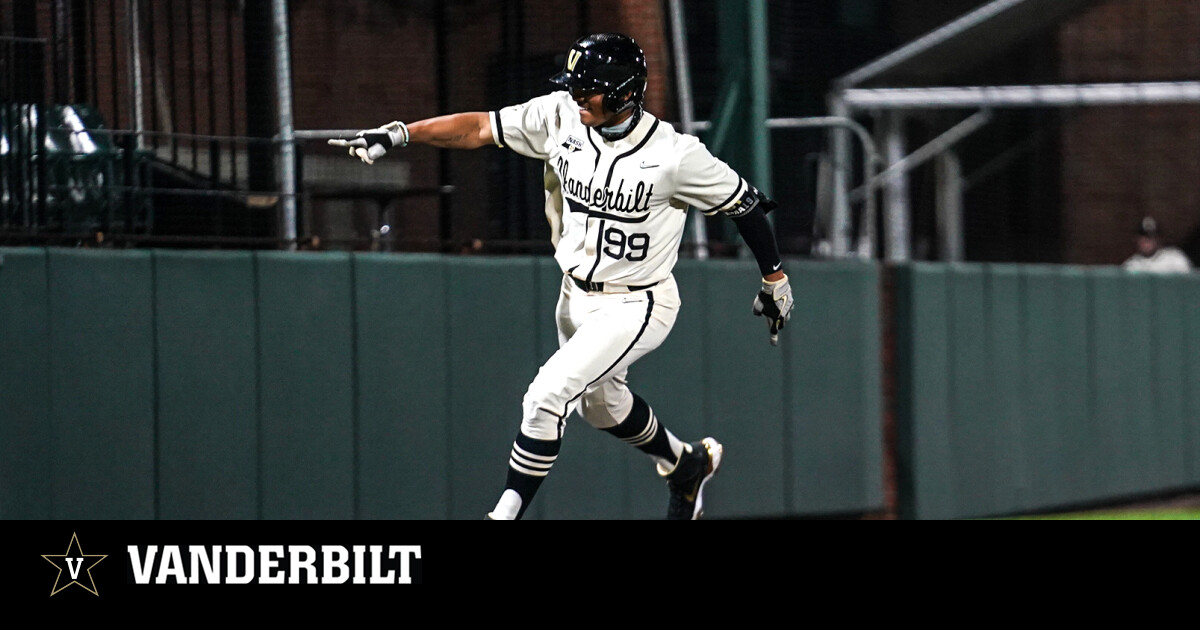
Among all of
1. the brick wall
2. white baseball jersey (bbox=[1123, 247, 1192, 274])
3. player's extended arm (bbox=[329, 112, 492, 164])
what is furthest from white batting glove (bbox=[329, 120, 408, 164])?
white baseball jersey (bbox=[1123, 247, 1192, 274])

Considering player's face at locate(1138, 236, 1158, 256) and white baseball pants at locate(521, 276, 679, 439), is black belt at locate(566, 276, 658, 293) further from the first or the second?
player's face at locate(1138, 236, 1158, 256)

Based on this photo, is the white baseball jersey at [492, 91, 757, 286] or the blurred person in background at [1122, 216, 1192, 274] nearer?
the white baseball jersey at [492, 91, 757, 286]

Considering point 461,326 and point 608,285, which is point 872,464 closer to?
point 461,326

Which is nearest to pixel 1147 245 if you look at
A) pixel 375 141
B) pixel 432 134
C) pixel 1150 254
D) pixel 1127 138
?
pixel 1150 254

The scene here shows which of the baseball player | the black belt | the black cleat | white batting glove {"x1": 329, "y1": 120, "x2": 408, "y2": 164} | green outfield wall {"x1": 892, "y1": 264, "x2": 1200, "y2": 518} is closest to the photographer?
white batting glove {"x1": 329, "y1": 120, "x2": 408, "y2": 164}

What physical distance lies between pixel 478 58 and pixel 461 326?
121 cm

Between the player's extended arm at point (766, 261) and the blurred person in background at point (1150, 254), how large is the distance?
5450 millimetres

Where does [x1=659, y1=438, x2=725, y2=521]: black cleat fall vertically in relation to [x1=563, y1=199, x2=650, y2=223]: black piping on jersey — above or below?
below

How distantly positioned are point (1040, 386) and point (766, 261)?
4.41 m

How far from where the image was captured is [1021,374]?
935 centimetres

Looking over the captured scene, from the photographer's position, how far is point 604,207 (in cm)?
556

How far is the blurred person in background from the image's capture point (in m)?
10.4

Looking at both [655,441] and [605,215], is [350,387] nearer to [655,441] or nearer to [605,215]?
[655,441]

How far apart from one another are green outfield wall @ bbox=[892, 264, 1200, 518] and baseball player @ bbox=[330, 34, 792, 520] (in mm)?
3276
